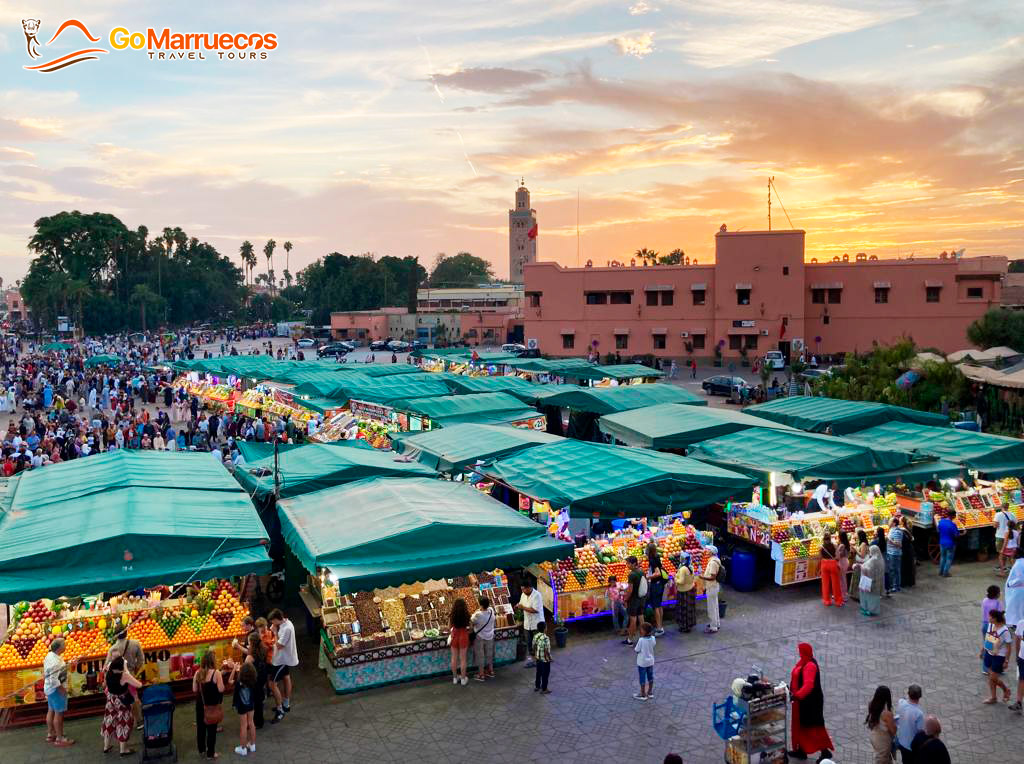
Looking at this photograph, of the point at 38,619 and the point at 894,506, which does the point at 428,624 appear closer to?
the point at 38,619

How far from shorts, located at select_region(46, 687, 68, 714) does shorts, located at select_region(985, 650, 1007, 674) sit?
9973 mm

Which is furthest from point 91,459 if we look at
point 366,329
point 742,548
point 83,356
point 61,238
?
point 61,238

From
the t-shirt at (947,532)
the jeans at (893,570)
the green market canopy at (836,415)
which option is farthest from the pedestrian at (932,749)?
the green market canopy at (836,415)

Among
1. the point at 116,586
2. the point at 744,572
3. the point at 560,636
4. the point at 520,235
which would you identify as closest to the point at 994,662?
the point at 744,572

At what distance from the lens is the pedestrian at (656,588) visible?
1172cm

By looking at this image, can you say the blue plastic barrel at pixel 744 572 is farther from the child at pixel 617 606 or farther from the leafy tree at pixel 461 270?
the leafy tree at pixel 461 270

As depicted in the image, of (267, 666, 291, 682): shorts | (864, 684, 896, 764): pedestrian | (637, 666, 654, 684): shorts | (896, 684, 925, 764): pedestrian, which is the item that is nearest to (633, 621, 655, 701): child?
(637, 666, 654, 684): shorts

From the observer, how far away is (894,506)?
1484cm

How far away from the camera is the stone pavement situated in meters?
8.55

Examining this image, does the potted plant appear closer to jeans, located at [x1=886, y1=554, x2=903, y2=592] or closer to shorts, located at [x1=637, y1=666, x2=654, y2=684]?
shorts, located at [x1=637, y1=666, x2=654, y2=684]

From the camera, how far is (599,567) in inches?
478

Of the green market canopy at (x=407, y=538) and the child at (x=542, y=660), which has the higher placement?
the green market canopy at (x=407, y=538)

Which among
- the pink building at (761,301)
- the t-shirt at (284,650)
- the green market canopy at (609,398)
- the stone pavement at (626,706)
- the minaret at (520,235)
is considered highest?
the minaret at (520,235)

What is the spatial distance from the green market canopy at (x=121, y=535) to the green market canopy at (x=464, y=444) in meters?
4.28
